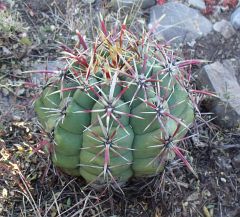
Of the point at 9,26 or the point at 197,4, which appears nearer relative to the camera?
the point at 9,26

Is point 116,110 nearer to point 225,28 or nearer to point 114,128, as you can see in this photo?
point 114,128

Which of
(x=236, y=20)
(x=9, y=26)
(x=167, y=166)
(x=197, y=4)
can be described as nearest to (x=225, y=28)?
(x=236, y=20)

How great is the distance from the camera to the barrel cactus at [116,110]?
5.61 ft

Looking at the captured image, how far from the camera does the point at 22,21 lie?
2.95 metres

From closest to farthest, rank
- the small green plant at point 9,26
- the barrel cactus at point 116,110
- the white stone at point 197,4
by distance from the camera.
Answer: the barrel cactus at point 116,110, the small green plant at point 9,26, the white stone at point 197,4

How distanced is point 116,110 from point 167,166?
38 centimetres

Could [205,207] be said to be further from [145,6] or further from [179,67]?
[145,6]

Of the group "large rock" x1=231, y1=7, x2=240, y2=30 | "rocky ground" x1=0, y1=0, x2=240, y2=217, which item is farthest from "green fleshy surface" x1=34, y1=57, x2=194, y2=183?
"large rock" x1=231, y1=7, x2=240, y2=30

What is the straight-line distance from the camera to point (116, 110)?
Result: 167 cm

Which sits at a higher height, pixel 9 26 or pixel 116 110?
pixel 116 110

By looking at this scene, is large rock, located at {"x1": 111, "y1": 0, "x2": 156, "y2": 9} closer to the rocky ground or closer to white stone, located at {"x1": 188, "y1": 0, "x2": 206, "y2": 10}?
the rocky ground

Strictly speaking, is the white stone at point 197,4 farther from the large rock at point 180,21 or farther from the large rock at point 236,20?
the large rock at point 236,20

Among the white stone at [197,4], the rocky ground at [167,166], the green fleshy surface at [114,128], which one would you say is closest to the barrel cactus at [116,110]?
the green fleshy surface at [114,128]

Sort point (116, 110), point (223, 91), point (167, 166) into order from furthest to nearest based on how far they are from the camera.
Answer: point (223, 91)
point (167, 166)
point (116, 110)
